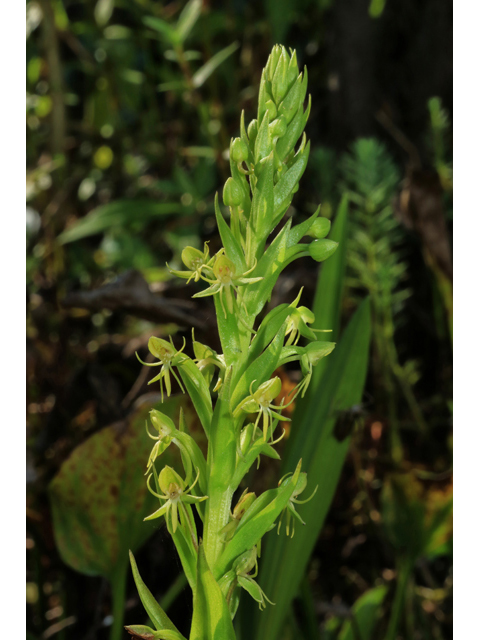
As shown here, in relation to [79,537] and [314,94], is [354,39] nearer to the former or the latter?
[314,94]

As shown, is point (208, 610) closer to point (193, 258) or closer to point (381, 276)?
point (193, 258)

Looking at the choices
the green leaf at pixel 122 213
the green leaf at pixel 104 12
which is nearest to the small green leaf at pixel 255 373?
the green leaf at pixel 122 213

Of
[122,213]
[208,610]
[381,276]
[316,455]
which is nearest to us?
[208,610]

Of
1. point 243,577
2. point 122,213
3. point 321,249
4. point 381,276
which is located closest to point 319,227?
point 321,249

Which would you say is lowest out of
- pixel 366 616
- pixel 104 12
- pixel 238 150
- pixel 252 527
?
pixel 366 616

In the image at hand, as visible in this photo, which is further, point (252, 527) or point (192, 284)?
point (192, 284)

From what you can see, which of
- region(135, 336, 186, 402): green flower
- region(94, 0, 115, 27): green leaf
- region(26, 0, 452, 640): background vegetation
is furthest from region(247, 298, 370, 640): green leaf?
region(94, 0, 115, 27): green leaf

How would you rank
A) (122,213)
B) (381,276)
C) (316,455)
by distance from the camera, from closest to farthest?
A: (316,455) < (381,276) < (122,213)
